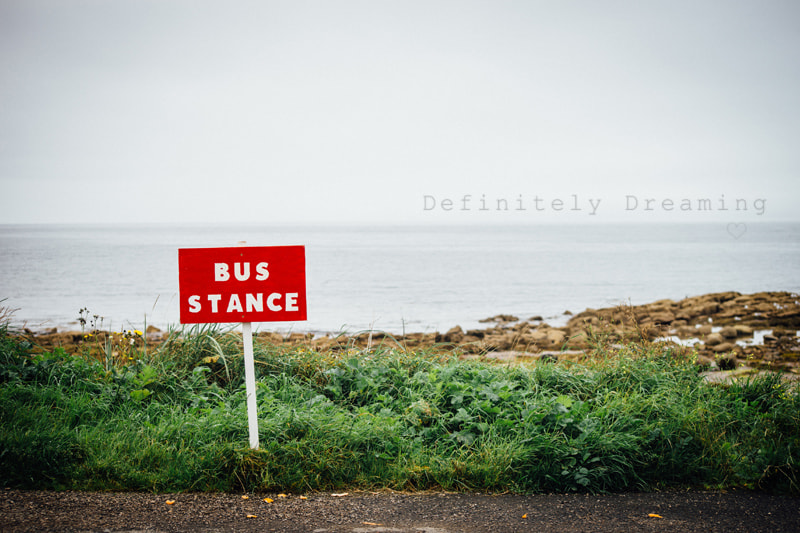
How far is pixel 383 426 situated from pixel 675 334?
13219mm

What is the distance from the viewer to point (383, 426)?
4.33m

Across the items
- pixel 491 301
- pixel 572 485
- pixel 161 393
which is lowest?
pixel 491 301

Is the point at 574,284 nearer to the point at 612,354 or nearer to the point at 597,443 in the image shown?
the point at 612,354

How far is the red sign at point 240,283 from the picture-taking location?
425 cm

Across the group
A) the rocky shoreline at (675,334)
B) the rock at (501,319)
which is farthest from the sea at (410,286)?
the rocky shoreline at (675,334)

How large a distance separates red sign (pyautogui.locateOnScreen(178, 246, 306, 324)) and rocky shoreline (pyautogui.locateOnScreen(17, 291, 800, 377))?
4884 mm

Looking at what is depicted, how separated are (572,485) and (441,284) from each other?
30115 mm

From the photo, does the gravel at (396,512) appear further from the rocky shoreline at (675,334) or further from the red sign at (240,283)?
the rocky shoreline at (675,334)

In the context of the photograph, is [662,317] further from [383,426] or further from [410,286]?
[410,286]

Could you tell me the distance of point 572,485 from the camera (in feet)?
12.6

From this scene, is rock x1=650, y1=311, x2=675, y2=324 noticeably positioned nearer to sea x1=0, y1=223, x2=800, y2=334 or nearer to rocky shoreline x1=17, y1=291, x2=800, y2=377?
rocky shoreline x1=17, y1=291, x2=800, y2=377

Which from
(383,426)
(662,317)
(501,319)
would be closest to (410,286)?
(501,319)

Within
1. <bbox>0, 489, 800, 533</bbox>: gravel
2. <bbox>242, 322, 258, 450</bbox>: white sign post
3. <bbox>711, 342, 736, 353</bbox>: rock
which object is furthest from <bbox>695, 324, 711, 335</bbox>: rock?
<bbox>242, 322, 258, 450</bbox>: white sign post

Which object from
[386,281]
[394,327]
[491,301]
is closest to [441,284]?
[386,281]
